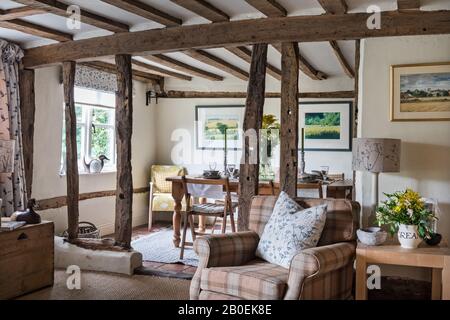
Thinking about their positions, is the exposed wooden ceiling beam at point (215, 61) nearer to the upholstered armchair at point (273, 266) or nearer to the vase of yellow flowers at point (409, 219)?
the upholstered armchair at point (273, 266)

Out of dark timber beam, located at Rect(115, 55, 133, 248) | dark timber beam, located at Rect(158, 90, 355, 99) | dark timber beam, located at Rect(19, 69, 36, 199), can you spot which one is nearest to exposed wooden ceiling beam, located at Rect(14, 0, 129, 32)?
dark timber beam, located at Rect(115, 55, 133, 248)

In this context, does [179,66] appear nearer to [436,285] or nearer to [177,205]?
[177,205]

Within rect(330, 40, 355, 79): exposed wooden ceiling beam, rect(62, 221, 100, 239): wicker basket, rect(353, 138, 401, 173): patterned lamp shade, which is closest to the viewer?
rect(353, 138, 401, 173): patterned lamp shade

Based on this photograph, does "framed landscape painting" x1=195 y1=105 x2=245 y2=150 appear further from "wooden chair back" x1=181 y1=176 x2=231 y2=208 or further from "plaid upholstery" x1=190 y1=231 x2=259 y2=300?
"plaid upholstery" x1=190 y1=231 x2=259 y2=300

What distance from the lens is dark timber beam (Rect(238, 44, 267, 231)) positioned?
12.7 ft

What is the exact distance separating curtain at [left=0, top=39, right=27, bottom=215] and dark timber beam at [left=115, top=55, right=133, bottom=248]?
107cm

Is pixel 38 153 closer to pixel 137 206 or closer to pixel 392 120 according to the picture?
pixel 137 206

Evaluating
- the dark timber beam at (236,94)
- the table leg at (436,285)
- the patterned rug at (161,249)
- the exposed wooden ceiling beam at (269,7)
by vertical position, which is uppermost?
the exposed wooden ceiling beam at (269,7)

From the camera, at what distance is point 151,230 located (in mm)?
6613

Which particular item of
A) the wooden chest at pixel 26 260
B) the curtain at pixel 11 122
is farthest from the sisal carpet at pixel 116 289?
the curtain at pixel 11 122

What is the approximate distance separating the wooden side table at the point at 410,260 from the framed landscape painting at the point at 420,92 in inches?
38.3

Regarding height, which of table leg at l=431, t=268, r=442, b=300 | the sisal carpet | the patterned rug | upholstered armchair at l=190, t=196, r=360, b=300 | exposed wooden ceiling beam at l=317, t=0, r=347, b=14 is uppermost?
exposed wooden ceiling beam at l=317, t=0, r=347, b=14

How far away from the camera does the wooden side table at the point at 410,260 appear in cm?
277
